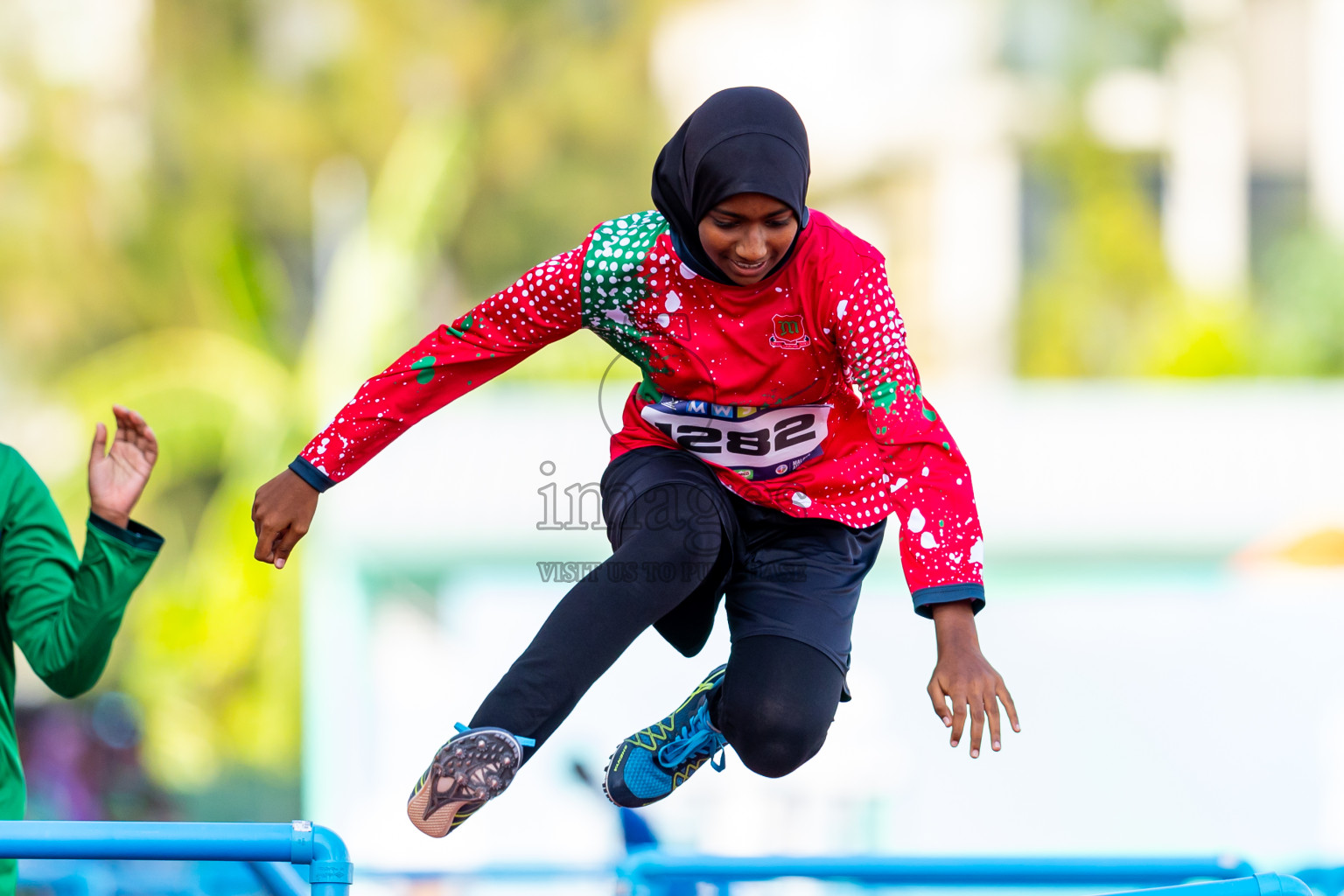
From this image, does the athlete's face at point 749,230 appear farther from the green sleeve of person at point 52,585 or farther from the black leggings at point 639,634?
the green sleeve of person at point 52,585

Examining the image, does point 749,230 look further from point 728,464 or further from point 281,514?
point 281,514

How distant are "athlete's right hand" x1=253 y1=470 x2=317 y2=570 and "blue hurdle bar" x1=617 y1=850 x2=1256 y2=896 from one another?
1315 millimetres

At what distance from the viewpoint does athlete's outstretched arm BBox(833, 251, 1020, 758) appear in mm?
2197

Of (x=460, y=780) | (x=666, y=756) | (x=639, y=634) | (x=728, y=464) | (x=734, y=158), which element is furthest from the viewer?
(x=666, y=756)

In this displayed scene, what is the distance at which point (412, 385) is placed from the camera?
2.59 metres

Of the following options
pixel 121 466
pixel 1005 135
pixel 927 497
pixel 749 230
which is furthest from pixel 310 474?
pixel 1005 135

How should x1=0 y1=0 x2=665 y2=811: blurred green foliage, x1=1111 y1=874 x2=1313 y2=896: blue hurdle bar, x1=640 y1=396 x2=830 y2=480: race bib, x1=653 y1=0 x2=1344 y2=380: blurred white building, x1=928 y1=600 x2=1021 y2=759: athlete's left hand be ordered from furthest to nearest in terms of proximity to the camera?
x1=0 y1=0 x2=665 y2=811: blurred green foliage, x1=653 y1=0 x2=1344 y2=380: blurred white building, x1=640 y1=396 x2=830 y2=480: race bib, x1=928 y1=600 x2=1021 y2=759: athlete's left hand, x1=1111 y1=874 x2=1313 y2=896: blue hurdle bar

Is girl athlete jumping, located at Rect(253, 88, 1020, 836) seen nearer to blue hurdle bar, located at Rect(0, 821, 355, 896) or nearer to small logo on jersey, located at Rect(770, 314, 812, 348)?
small logo on jersey, located at Rect(770, 314, 812, 348)

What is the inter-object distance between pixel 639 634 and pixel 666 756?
1.55 feet

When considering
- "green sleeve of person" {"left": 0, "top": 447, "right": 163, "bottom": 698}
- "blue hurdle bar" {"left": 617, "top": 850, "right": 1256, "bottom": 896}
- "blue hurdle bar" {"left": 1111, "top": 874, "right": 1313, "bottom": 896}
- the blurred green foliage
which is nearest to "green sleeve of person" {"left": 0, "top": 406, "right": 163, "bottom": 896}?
"green sleeve of person" {"left": 0, "top": 447, "right": 163, "bottom": 698}

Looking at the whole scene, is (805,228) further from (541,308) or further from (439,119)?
(439,119)

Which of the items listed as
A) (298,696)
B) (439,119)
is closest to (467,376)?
(298,696)

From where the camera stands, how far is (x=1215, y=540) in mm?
7992

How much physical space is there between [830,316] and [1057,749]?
585 centimetres
